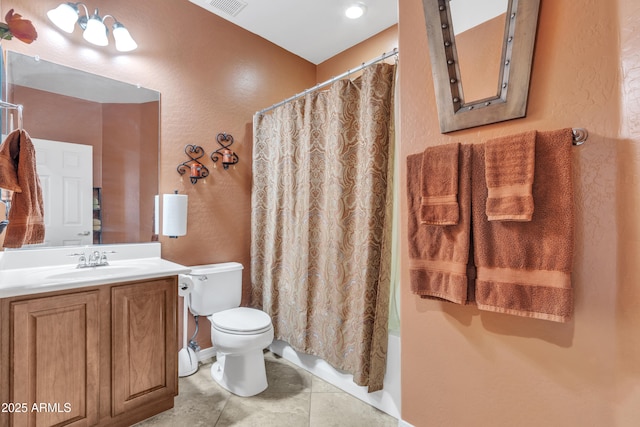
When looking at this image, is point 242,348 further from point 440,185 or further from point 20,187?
point 440,185

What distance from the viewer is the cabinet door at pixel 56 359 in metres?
1.25

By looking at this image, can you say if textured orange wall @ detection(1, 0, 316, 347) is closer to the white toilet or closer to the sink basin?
the white toilet

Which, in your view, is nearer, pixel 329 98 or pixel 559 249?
pixel 559 249

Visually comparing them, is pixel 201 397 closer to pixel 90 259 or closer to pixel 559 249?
pixel 90 259

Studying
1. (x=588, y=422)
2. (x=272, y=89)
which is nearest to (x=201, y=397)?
(x=588, y=422)

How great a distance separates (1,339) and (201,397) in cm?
109

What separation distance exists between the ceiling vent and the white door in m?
1.45

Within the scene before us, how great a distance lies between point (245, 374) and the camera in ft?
6.15

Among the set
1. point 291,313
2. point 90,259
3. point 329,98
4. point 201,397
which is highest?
point 329,98

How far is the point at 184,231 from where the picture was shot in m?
2.09

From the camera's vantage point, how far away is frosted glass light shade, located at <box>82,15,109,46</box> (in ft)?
5.79

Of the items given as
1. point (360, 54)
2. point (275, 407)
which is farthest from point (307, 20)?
point (275, 407)

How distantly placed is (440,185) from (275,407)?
64.0 inches

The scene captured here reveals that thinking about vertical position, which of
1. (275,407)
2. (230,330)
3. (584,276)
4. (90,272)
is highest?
(584,276)
